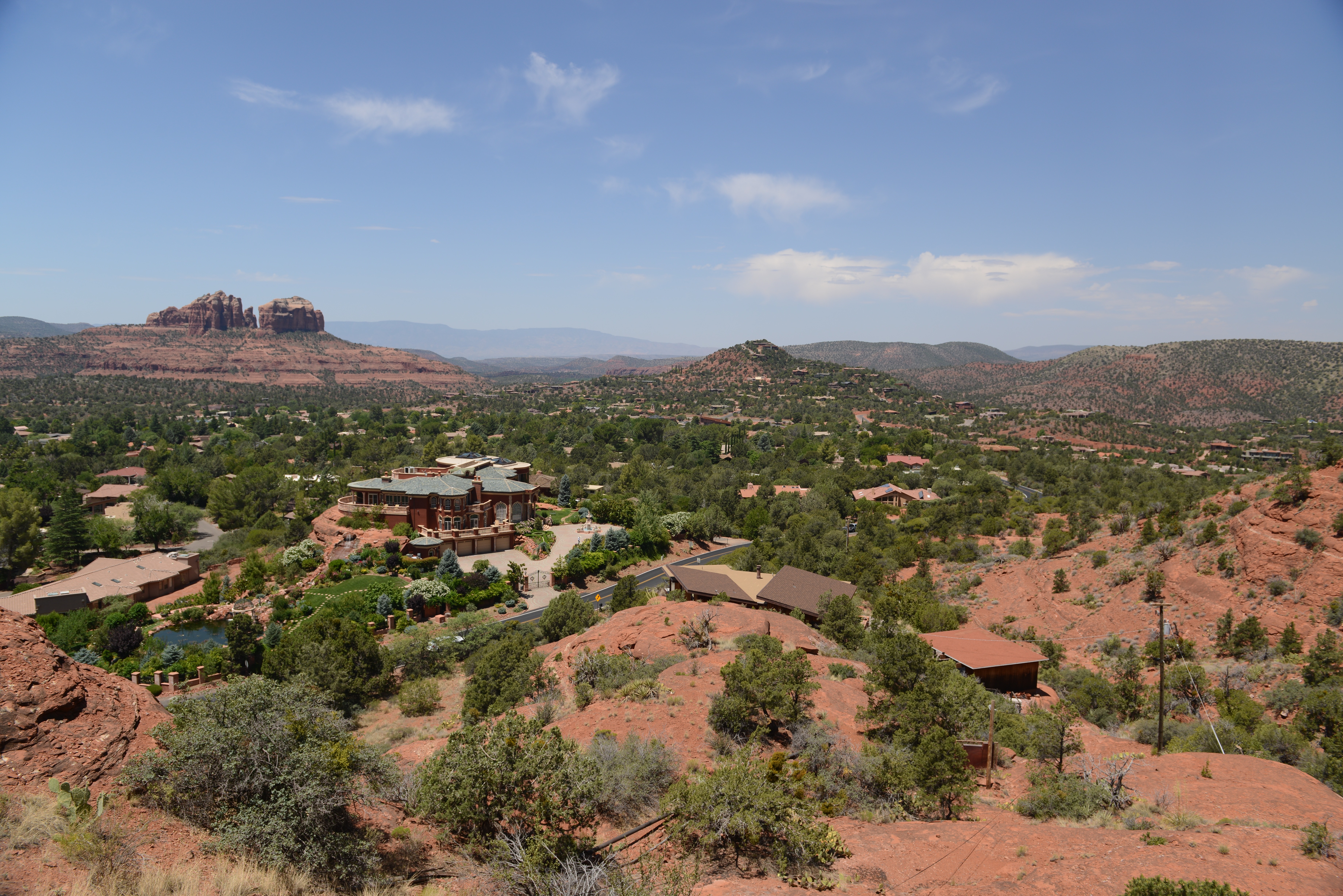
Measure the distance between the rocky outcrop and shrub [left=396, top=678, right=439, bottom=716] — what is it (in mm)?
14579

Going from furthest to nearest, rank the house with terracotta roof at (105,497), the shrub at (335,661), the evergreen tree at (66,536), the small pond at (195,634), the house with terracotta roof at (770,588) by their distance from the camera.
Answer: the house with terracotta roof at (105,497), the evergreen tree at (66,536), the small pond at (195,634), the house with terracotta roof at (770,588), the shrub at (335,661)

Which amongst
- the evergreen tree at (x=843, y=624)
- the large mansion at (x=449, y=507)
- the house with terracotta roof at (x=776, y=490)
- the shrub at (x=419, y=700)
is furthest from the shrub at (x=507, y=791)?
the house with terracotta roof at (x=776, y=490)

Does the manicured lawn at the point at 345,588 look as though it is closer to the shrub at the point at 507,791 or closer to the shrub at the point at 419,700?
the shrub at the point at 419,700

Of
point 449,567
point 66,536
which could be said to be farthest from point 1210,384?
point 66,536

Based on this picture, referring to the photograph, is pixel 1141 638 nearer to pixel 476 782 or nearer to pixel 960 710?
pixel 960 710

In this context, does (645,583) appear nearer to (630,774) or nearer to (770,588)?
(770,588)

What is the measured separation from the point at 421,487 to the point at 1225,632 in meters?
49.0

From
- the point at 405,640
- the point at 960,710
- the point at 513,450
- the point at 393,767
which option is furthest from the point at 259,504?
the point at 960,710

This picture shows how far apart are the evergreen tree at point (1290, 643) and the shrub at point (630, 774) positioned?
25632 mm

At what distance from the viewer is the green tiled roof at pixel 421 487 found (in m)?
50.5

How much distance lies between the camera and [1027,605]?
127 feet

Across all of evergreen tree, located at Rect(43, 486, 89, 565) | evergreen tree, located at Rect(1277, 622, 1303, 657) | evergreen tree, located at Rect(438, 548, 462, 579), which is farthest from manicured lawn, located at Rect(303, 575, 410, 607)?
evergreen tree, located at Rect(1277, 622, 1303, 657)

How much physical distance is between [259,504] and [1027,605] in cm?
6587

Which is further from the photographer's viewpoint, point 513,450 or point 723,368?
point 723,368
